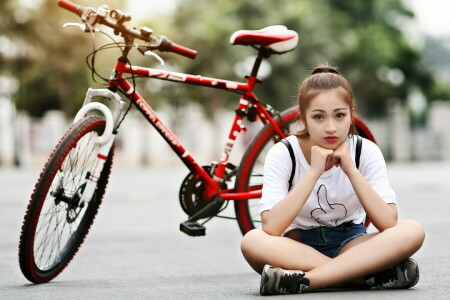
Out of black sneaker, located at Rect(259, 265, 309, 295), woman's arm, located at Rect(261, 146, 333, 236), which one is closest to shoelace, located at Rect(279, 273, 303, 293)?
black sneaker, located at Rect(259, 265, 309, 295)

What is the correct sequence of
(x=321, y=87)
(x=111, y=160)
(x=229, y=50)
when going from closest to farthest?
(x=321, y=87)
(x=111, y=160)
(x=229, y=50)

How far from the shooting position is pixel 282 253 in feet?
13.8

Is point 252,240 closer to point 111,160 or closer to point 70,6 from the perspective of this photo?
point 111,160

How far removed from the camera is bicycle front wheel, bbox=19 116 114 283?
15.9 feet

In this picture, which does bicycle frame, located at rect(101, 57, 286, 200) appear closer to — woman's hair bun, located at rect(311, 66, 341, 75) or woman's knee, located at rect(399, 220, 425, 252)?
woman's hair bun, located at rect(311, 66, 341, 75)

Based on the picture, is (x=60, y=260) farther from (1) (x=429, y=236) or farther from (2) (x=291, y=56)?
(2) (x=291, y=56)

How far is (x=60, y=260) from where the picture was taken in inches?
208

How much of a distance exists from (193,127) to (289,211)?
140 ft

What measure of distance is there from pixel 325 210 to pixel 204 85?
1.72 metres

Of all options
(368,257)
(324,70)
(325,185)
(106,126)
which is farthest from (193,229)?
(368,257)

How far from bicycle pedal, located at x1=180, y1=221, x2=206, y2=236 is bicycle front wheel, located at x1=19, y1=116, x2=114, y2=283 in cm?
52

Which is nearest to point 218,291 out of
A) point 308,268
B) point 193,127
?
point 308,268

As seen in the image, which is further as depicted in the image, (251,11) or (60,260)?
(251,11)

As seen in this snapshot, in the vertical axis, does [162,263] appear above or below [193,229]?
below
